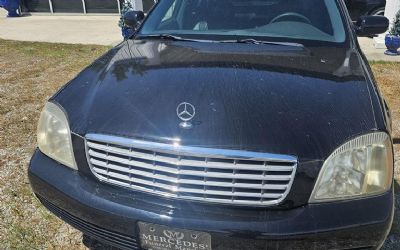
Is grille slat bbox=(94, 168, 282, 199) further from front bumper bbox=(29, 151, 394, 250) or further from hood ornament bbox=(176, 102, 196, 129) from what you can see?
hood ornament bbox=(176, 102, 196, 129)

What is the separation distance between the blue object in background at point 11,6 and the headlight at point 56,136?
11.3 m

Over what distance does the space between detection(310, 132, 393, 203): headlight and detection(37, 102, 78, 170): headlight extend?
1.25 metres

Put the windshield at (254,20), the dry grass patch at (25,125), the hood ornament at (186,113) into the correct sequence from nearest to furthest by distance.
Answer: the hood ornament at (186,113) → the dry grass patch at (25,125) → the windshield at (254,20)

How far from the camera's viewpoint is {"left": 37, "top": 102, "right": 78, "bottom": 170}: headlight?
2.23 metres

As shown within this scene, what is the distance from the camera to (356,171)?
6.36 ft

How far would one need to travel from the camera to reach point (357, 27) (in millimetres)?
3621

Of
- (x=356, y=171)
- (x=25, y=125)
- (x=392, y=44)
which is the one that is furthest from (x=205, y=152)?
(x=392, y=44)

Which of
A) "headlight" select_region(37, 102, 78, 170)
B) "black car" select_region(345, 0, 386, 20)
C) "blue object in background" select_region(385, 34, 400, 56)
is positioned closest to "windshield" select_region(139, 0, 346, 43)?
"headlight" select_region(37, 102, 78, 170)

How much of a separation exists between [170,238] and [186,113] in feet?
1.93

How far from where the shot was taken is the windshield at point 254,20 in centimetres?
304

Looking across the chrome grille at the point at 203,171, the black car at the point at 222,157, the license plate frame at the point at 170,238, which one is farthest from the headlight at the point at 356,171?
the license plate frame at the point at 170,238

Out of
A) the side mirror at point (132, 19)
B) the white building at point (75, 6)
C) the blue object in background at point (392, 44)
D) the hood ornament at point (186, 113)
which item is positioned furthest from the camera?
the white building at point (75, 6)

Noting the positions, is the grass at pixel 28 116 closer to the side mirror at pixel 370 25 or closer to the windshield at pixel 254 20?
the side mirror at pixel 370 25

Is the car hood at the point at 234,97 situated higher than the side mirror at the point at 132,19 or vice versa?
the car hood at the point at 234,97
